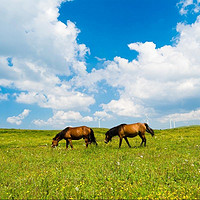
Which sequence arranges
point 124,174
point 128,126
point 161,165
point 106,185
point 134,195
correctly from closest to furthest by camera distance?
1. point 134,195
2. point 106,185
3. point 124,174
4. point 161,165
5. point 128,126

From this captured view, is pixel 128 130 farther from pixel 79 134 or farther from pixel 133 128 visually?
pixel 79 134

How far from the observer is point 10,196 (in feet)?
21.2

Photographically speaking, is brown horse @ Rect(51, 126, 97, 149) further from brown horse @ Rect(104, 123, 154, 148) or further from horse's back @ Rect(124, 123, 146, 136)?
horse's back @ Rect(124, 123, 146, 136)

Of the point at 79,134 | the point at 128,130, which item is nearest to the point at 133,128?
the point at 128,130

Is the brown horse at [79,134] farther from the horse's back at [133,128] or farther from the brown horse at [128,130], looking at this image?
the horse's back at [133,128]

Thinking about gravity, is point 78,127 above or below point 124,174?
above

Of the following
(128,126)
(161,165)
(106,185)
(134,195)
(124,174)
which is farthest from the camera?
(128,126)

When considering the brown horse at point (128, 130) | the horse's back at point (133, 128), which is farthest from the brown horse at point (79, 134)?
the horse's back at point (133, 128)

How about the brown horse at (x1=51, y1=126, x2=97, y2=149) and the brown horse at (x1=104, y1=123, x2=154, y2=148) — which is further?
the brown horse at (x1=51, y1=126, x2=97, y2=149)

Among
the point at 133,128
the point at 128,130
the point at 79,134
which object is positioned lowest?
the point at 79,134

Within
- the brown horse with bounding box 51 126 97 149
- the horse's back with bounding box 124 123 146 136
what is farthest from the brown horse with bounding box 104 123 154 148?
the brown horse with bounding box 51 126 97 149

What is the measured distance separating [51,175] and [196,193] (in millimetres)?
6151

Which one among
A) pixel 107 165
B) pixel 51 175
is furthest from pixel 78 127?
pixel 51 175

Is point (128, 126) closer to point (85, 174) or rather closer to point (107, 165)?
point (107, 165)
